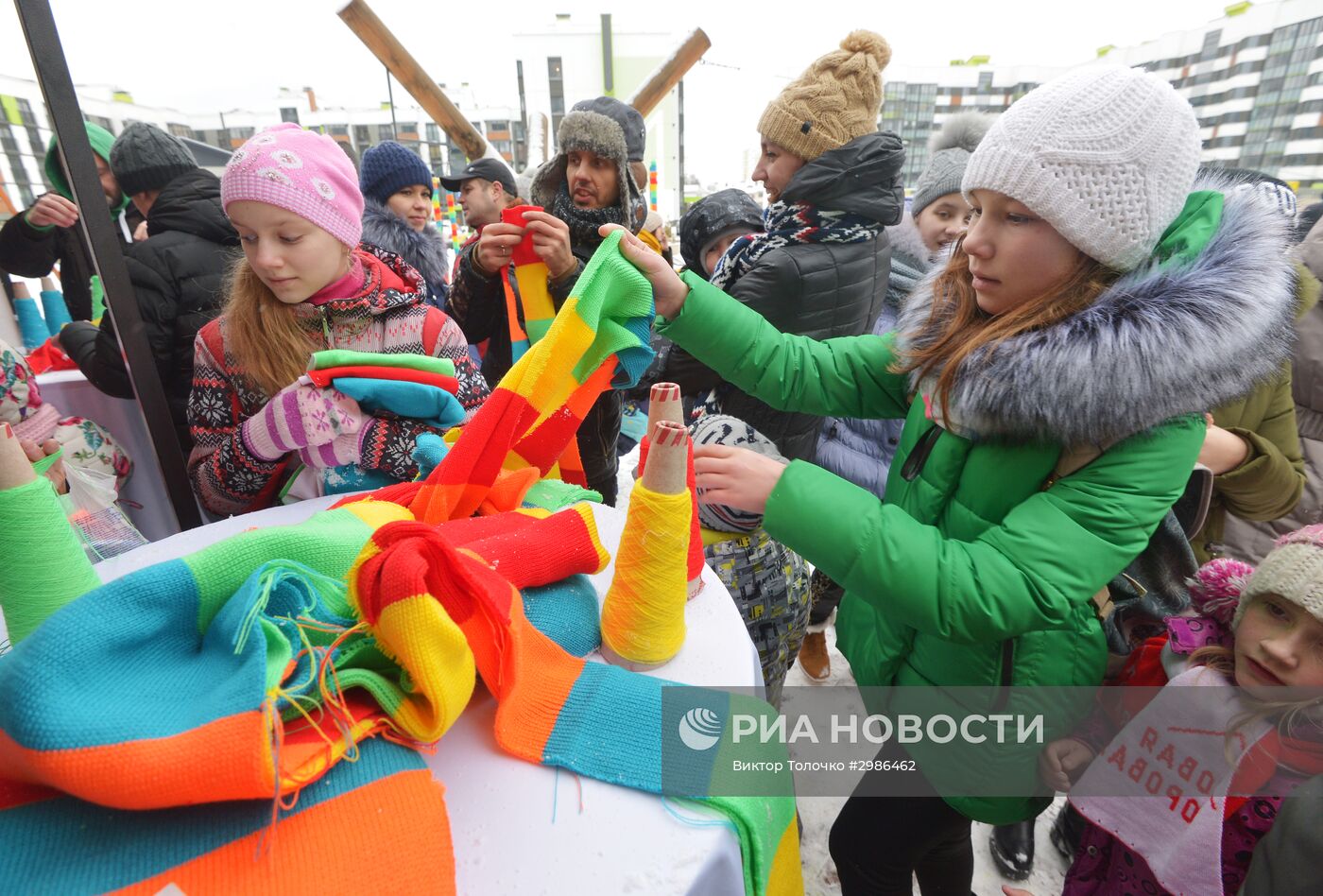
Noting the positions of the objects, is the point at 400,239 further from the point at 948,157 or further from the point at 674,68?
the point at 674,68

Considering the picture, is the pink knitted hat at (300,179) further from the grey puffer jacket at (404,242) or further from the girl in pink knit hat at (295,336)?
the grey puffer jacket at (404,242)

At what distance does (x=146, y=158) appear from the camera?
206 centimetres

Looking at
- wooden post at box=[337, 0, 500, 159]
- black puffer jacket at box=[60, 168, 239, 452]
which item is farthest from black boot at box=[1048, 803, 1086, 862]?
wooden post at box=[337, 0, 500, 159]

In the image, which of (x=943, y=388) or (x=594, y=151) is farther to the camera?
(x=594, y=151)

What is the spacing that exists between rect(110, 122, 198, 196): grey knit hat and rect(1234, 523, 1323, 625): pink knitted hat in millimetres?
2927

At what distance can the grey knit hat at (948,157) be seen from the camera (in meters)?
2.18

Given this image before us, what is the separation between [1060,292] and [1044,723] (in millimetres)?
684

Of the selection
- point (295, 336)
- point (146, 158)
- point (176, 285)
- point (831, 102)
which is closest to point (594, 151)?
point (831, 102)

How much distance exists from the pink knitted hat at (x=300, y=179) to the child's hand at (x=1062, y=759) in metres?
1.72

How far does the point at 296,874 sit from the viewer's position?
544mm

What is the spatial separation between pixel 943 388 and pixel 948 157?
1736 mm

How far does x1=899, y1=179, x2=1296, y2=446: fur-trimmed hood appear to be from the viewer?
77 cm

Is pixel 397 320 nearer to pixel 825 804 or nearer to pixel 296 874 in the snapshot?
pixel 296 874

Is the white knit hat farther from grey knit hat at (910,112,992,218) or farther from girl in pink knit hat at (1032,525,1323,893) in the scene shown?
grey knit hat at (910,112,992,218)
